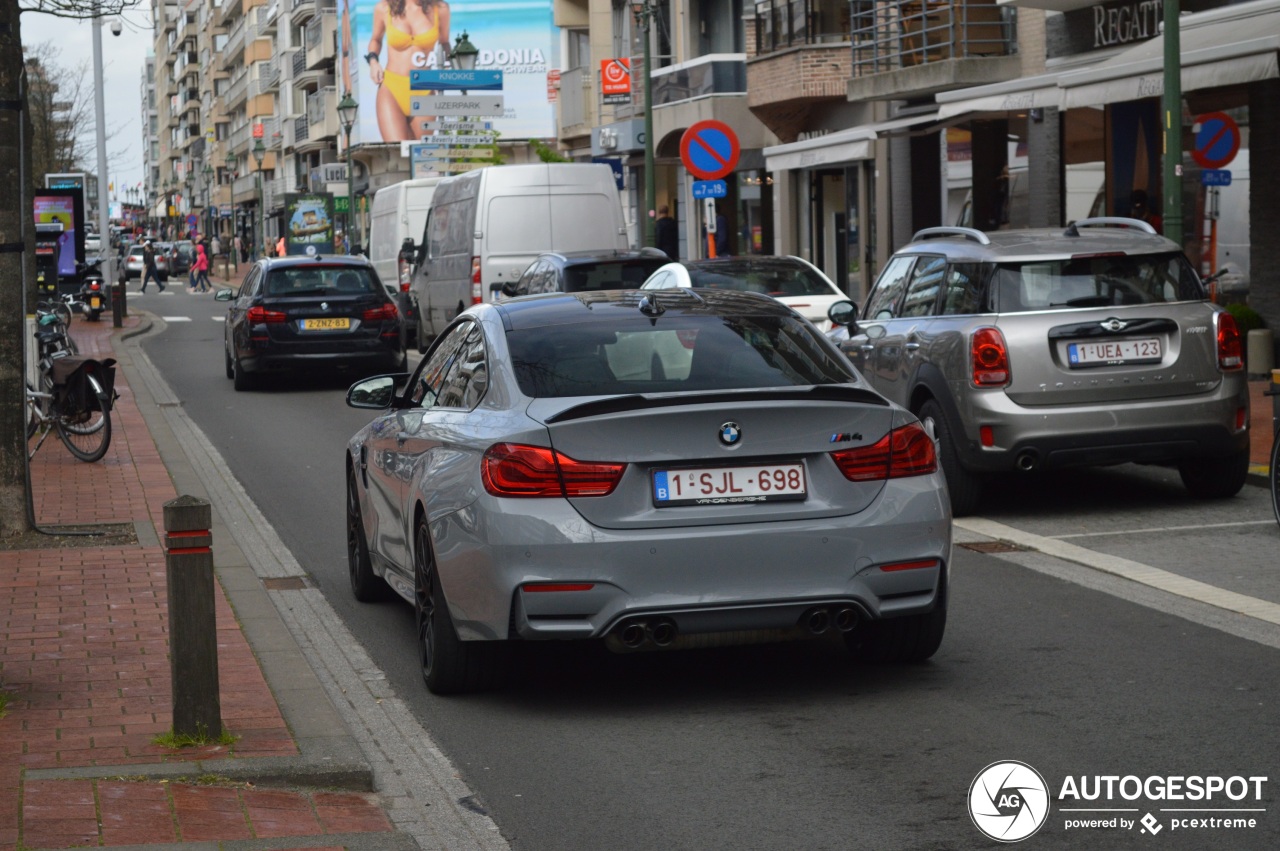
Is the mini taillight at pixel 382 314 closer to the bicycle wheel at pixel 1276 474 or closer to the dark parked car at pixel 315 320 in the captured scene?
the dark parked car at pixel 315 320

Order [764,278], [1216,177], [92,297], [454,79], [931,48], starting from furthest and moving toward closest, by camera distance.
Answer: [454,79] → [92,297] → [931,48] → [1216,177] → [764,278]

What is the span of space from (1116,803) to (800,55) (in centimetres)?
3010

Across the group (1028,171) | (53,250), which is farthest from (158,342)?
(1028,171)

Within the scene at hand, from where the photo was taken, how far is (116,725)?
6.43 m

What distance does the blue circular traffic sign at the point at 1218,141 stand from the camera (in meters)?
21.7

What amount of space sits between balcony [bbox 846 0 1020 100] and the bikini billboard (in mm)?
45086

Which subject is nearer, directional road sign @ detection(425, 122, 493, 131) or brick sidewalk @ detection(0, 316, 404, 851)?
brick sidewalk @ detection(0, 316, 404, 851)

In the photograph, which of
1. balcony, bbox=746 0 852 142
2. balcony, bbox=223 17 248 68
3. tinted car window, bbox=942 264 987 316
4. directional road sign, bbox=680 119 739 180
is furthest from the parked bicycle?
balcony, bbox=223 17 248 68

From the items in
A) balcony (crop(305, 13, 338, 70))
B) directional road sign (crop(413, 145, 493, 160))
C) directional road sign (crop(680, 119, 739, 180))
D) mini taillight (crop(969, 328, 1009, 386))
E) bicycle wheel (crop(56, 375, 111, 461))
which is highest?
balcony (crop(305, 13, 338, 70))

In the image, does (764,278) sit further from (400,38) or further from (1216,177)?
(400,38)

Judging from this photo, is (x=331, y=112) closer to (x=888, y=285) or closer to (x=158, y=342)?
(x=158, y=342)

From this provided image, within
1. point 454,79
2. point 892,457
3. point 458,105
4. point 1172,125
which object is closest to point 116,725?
point 892,457

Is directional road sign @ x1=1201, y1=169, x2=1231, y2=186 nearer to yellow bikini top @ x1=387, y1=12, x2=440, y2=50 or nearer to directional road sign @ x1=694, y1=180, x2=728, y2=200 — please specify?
directional road sign @ x1=694, y1=180, x2=728, y2=200

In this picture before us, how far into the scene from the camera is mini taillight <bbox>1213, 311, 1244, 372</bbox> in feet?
37.1
